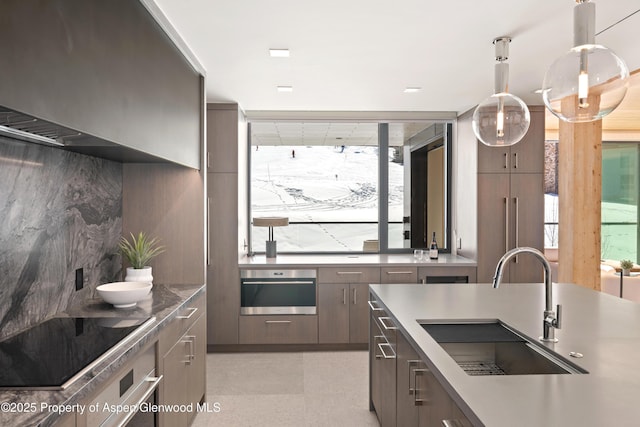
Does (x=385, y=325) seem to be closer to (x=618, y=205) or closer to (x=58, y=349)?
(x=58, y=349)

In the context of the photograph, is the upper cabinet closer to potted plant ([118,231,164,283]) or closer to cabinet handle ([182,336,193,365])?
potted plant ([118,231,164,283])

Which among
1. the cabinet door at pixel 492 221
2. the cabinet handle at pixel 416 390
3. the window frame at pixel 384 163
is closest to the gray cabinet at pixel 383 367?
the cabinet handle at pixel 416 390

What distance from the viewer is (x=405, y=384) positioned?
2.13m

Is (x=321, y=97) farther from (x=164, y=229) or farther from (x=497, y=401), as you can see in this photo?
(x=497, y=401)

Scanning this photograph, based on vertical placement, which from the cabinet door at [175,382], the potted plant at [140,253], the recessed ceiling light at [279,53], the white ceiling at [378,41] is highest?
the white ceiling at [378,41]

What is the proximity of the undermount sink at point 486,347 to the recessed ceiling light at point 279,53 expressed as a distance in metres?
1.90

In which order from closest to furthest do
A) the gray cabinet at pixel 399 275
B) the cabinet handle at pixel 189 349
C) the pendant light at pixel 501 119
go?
the pendant light at pixel 501 119 → the cabinet handle at pixel 189 349 → the gray cabinet at pixel 399 275

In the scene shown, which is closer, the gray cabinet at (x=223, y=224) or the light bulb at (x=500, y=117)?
the light bulb at (x=500, y=117)

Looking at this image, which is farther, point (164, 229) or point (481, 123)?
point (164, 229)

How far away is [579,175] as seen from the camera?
15.0 ft

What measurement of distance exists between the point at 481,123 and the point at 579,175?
8.79ft

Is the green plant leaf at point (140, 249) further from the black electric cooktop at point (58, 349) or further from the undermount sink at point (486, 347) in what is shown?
the undermount sink at point (486, 347)

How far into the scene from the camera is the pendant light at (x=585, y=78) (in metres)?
1.56

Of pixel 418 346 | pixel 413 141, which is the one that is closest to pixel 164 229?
pixel 418 346
